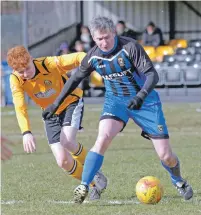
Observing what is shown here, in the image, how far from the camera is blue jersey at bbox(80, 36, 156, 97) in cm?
691

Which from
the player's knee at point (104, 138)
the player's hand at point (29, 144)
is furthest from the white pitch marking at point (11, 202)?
the player's knee at point (104, 138)

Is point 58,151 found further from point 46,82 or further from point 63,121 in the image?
point 46,82

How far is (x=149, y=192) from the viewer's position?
23.3ft

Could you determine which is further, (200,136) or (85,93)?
(85,93)

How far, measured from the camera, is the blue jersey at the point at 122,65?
6910 mm

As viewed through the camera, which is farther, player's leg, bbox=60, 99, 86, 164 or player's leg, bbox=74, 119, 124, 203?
player's leg, bbox=60, 99, 86, 164

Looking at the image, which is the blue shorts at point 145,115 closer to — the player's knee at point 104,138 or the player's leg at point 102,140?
the player's leg at point 102,140

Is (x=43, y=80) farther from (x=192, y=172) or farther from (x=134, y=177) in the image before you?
(x=192, y=172)

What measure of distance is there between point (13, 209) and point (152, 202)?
1.37 metres

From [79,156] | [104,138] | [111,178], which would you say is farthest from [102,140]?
[111,178]

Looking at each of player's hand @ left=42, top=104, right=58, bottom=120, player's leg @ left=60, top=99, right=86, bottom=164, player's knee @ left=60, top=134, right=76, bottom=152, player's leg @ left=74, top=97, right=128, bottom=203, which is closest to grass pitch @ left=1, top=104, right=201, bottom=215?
player's leg @ left=74, top=97, right=128, bottom=203

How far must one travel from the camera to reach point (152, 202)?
7.16 metres

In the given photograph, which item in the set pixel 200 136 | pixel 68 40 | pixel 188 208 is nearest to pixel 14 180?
pixel 188 208

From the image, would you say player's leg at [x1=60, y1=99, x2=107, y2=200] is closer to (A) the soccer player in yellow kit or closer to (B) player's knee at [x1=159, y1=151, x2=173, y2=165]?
(A) the soccer player in yellow kit
